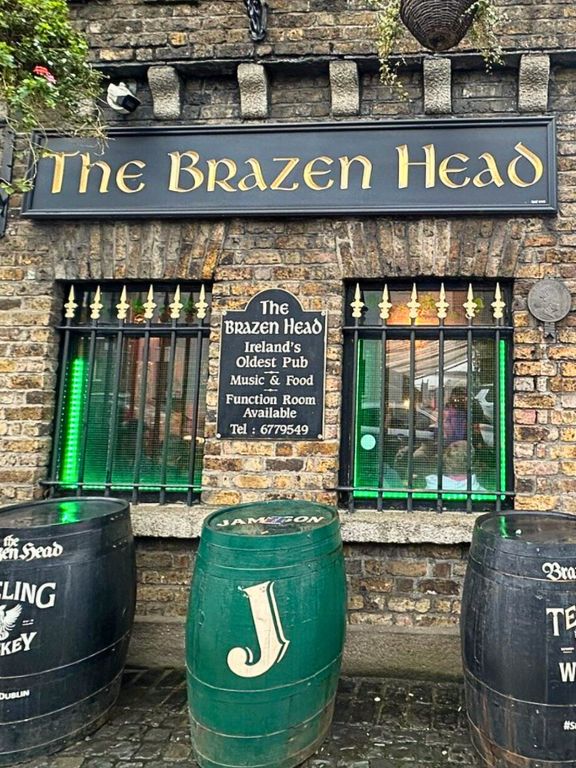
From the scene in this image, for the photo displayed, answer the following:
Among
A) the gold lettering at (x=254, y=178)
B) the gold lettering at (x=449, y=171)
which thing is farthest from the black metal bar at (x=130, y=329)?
the gold lettering at (x=449, y=171)

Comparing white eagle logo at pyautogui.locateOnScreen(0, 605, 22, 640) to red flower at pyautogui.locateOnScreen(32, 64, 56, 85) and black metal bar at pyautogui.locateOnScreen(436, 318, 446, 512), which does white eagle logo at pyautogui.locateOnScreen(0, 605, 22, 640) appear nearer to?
black metal bar at pyautogui.locateOnScreen(436, 318, 446, 512)

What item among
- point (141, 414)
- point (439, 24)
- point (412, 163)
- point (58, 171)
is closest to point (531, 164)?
point (412, 163)

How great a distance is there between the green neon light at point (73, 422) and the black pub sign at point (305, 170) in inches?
43.9

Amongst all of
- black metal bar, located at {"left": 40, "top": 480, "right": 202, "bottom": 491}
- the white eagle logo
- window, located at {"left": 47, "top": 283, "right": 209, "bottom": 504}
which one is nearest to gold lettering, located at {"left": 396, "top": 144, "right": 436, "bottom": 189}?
window, located at {"left": 47, "top": 283, "right": 209, "bottom": 504}

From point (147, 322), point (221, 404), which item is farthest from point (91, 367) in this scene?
point (221, 404)

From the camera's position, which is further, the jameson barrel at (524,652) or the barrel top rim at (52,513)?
the barrel top rim at (52,513)

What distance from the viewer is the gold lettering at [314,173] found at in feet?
11.1

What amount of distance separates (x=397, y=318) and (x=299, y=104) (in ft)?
5.52

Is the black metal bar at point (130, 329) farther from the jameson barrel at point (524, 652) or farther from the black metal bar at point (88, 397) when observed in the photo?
the jameson barrel at point (524, 652)

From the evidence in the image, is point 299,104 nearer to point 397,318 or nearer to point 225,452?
point 397,318

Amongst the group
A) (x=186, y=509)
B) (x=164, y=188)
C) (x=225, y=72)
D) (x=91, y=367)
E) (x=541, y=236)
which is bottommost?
(x=186, y=509)

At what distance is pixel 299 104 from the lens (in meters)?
3.51

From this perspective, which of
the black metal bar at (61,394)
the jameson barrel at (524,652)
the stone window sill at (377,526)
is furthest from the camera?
the black metal bar at (61,394)

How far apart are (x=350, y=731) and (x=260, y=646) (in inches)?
34.2
